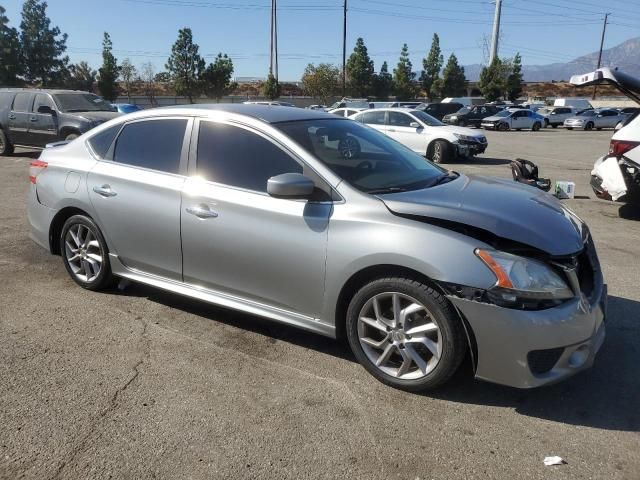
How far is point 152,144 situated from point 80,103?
10.8 metres

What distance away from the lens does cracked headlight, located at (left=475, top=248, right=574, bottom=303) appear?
2.86m

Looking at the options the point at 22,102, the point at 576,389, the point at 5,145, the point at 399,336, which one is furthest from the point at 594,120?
the point at 399,336

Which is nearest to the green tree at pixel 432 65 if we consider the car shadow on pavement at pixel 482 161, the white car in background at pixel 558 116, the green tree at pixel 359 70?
the green tree at pixel 359 70

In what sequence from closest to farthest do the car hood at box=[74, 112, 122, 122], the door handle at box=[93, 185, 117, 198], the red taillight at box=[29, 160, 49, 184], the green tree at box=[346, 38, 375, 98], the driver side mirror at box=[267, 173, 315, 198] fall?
1. the driver side mirror at box=[267, 173, 315, 198]
2. the door handle at box=[93, 185, 117, 198]
3. the red taillight at box=[29, 160, 49, 184]
4. the car hood at box=[74, 112, 122, 122]
5. the green tree at box=[346, 38, 375, 98]

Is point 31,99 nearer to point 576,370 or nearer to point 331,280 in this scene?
point 331,280

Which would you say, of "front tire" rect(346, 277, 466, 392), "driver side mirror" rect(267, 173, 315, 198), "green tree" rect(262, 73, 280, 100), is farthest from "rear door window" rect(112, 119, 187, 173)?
"green tree" rect(262, 73, 280, 100)

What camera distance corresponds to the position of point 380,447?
2736 mm

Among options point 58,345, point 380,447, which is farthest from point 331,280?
point 58,345

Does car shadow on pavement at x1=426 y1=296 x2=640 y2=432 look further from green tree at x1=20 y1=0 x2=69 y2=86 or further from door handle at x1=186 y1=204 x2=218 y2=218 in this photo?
green tree at x1=20 y1=0 x2=69 y2=86

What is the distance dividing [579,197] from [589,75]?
3.38 m

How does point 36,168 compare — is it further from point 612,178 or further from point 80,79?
point 80,79

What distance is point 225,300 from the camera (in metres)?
3.88

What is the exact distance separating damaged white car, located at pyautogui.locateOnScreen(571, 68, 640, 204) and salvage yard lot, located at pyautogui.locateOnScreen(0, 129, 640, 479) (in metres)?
3.59

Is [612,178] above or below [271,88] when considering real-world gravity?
below
